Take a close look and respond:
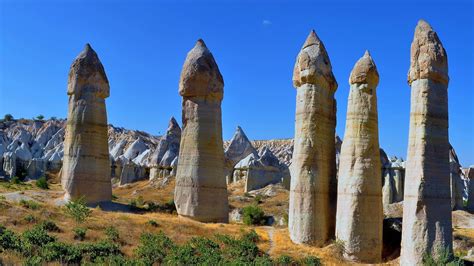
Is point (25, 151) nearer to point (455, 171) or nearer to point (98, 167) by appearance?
point (98, 167)

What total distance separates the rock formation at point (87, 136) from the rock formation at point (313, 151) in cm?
1028

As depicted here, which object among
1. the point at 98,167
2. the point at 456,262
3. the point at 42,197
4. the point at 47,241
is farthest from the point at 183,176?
the point at 456,262

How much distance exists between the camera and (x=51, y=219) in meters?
19.8

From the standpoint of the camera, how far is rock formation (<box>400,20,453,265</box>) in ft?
45.2

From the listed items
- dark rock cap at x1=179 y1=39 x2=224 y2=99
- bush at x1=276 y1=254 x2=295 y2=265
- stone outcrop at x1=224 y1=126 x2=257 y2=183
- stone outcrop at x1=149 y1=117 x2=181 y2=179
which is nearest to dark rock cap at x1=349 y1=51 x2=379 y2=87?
bush at x1=276 y1=254 x2=295 y2=265

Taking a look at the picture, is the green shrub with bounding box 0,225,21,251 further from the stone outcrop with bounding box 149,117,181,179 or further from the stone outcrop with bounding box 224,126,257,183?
the stone outcrop with bounding box 224,126,257,183

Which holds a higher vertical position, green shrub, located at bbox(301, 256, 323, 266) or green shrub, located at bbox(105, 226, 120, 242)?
green shrub, located at bbox(105, 226, 120, 242)

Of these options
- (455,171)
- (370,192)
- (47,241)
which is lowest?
(47,241)

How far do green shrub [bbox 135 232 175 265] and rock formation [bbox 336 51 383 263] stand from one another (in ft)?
16.6

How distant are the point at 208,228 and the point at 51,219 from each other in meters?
5.62

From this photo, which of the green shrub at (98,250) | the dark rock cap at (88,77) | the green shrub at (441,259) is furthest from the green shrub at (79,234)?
the green shrub at (441,259)

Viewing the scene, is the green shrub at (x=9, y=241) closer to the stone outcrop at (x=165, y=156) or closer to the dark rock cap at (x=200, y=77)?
the dark rock cap at (x=200, y=77)

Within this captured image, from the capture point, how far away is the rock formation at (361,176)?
15719 mm

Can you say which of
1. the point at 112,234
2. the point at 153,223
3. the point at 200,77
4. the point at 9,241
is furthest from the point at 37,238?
the point at 200,77
